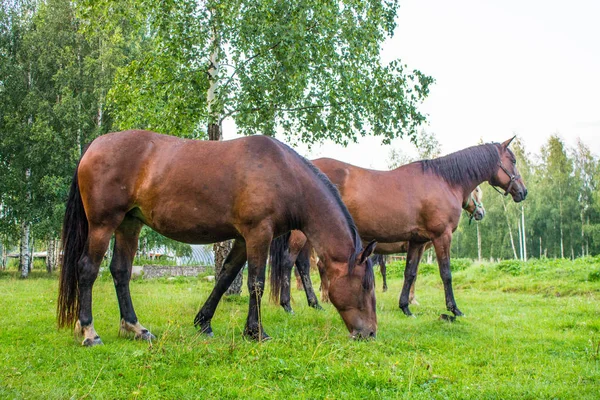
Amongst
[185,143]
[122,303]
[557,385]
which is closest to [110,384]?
[122,303]

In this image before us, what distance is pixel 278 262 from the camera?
340 inches

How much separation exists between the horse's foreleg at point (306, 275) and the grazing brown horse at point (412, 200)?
843 millimetres

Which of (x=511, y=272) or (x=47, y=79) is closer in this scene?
(x=511, y=272)

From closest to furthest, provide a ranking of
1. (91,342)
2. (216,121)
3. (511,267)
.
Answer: (91,342) → (216,121) → (511,267)

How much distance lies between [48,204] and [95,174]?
18.3 metres

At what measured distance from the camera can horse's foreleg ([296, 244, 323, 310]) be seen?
9164 millimetres

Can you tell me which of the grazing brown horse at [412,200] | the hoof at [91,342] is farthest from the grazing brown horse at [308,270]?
the hoof at [91,342]

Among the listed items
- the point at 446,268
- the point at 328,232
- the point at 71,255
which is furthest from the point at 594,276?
the point at 71,255

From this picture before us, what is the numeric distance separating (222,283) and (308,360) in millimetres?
2059

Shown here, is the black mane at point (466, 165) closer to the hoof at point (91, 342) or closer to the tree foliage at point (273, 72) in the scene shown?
the tree foliage at point (273, 72)

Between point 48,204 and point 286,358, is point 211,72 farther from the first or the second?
point 48,204

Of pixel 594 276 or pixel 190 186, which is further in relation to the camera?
pixel 594 276

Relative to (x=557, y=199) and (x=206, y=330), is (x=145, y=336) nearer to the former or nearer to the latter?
(x=206, y=330)

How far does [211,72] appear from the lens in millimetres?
11031
